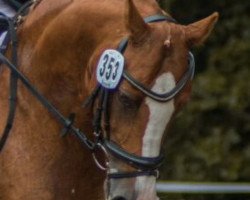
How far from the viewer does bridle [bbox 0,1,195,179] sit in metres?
4.62

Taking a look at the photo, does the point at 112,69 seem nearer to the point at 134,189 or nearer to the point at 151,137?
the point at 151,137

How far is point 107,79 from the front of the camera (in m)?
4.71

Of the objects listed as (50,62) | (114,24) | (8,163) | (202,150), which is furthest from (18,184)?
(202,150)

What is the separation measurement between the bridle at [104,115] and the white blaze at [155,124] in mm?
25

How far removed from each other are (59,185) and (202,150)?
2683mm

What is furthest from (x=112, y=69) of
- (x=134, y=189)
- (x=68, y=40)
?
(x=134, y=189)

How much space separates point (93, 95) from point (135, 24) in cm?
40

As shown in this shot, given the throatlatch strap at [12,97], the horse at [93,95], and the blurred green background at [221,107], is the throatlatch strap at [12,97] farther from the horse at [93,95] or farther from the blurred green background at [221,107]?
the blurred green background at [221,107]

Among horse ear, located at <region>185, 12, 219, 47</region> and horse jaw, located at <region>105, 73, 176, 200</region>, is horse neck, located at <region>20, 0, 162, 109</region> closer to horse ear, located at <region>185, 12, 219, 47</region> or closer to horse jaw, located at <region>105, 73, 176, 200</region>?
horse ear, located at <region>185, 12, 219, 47</region>

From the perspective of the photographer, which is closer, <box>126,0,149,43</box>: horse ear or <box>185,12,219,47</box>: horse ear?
<box>126,0,149,43</box>: horse ear

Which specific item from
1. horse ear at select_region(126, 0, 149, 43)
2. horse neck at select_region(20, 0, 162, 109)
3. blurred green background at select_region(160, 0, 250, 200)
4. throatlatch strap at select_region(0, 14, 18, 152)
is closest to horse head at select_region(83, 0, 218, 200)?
horse ear at select_region(126, 0, 149, 43)

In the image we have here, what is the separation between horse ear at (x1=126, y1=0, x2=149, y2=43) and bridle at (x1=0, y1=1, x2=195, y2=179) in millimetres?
73

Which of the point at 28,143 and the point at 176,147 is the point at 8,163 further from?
the point at 176,147

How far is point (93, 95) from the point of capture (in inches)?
190
